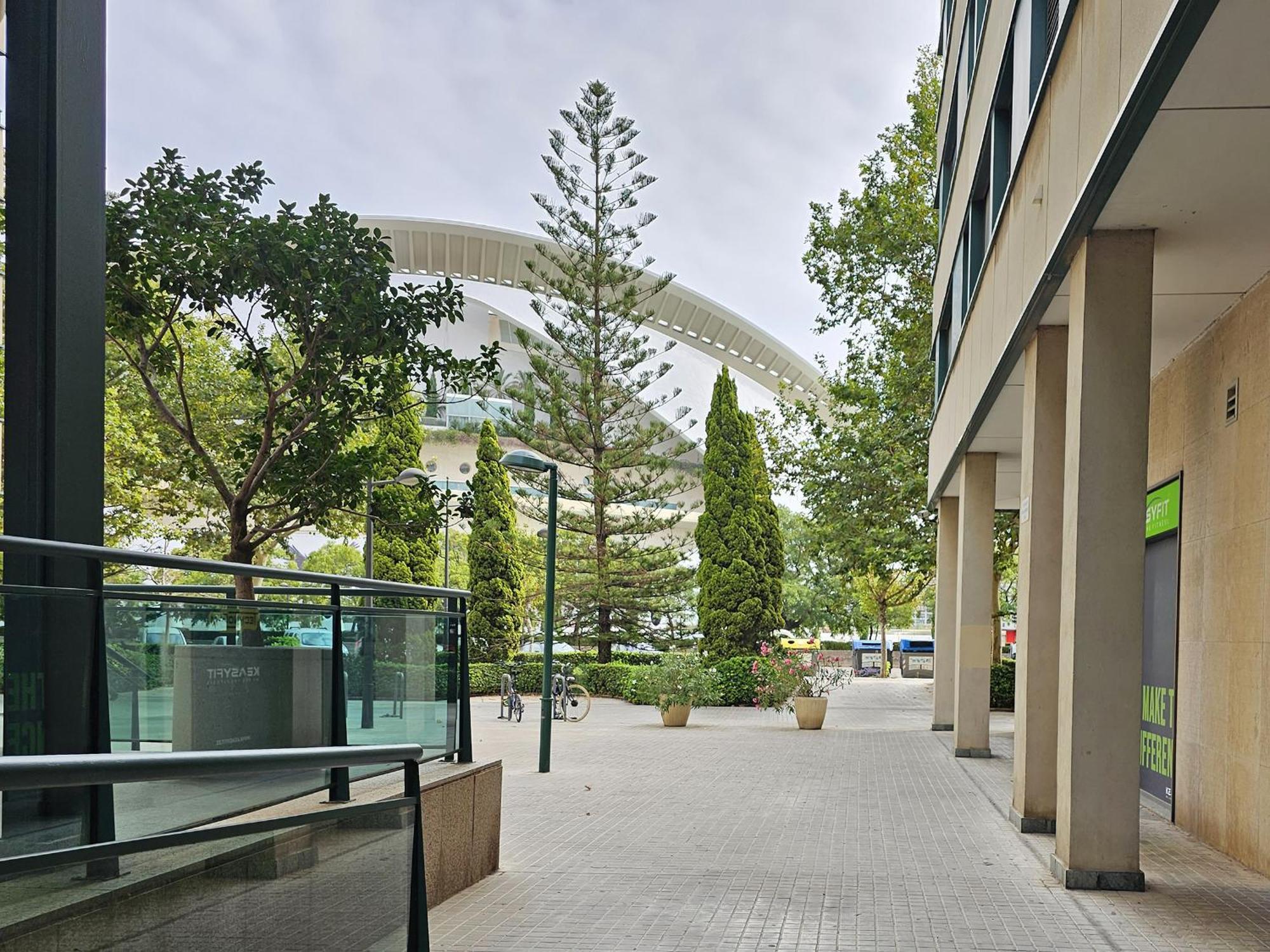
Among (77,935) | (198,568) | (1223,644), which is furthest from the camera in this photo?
(1223,644)

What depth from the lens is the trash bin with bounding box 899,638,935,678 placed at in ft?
174

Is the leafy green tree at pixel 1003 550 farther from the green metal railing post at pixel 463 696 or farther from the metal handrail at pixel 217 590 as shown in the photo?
the metal handrail at pixel 217 590

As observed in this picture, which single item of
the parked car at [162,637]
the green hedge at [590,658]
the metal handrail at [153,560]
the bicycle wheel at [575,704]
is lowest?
the green hedge at [590,658]

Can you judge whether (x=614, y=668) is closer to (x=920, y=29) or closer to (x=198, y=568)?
(x=920, y=29)

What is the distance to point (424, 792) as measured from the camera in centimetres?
727

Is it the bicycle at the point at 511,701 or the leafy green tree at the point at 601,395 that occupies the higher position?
the leafy green tree at the point at 601,395

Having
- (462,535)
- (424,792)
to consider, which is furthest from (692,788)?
(462,535)

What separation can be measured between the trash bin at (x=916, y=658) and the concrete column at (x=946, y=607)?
82.8 ft

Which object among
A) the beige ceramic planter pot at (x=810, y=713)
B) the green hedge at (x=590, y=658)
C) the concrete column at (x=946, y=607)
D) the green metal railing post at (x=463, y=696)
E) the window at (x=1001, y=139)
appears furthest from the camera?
the green hedge at (x=590, y=658)

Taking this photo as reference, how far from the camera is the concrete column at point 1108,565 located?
8.03m

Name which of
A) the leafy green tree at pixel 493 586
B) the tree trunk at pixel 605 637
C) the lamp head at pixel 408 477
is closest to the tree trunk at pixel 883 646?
the tree trunk at pixel 605 637

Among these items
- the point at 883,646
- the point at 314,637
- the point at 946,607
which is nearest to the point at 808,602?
the point at 883,646

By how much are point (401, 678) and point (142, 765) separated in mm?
5552

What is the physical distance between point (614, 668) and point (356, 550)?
32.8 metres
